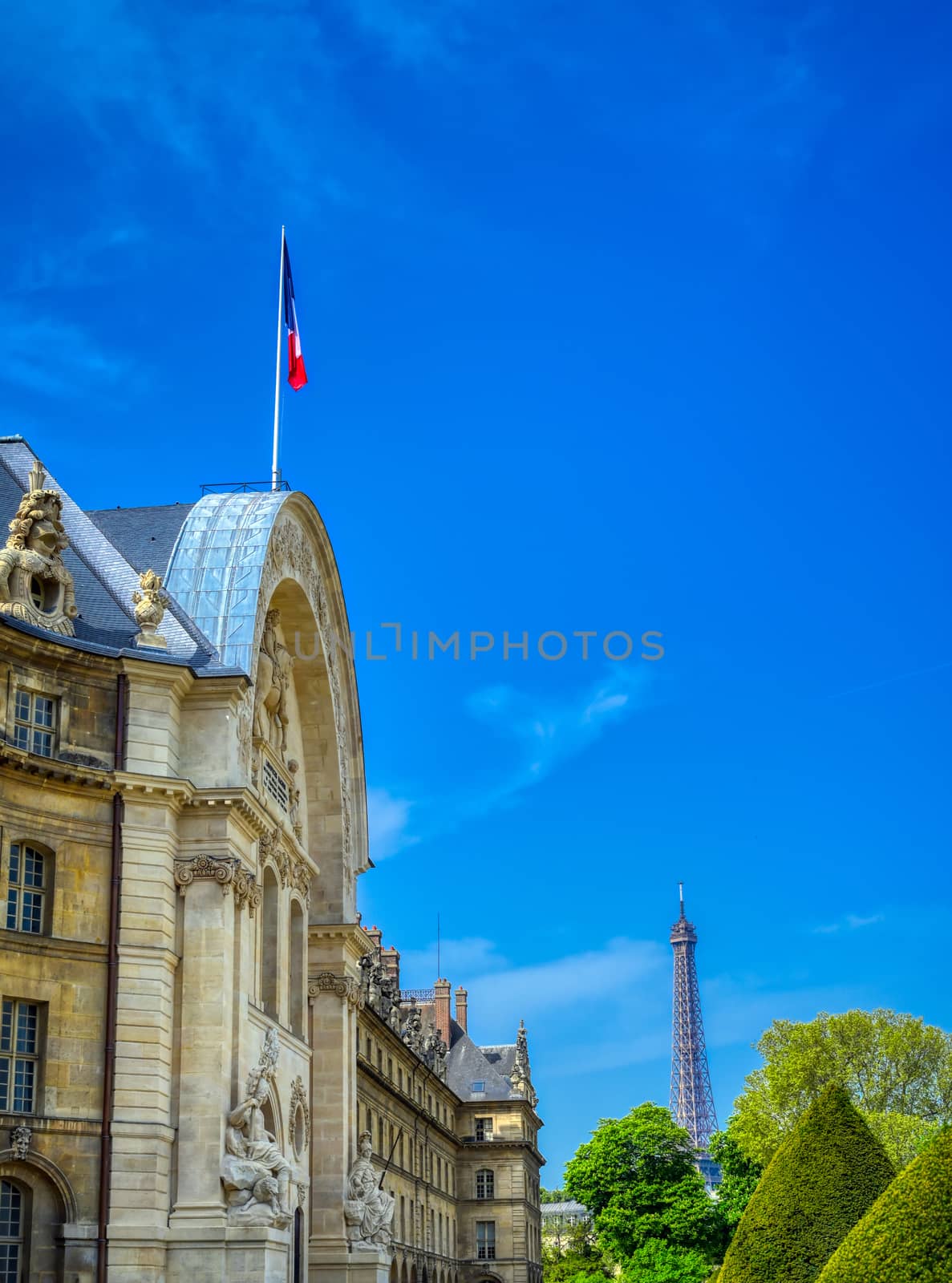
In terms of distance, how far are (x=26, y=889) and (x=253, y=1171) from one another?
7.60 meters

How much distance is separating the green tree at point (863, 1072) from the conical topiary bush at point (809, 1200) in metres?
42.3

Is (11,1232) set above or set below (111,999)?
below

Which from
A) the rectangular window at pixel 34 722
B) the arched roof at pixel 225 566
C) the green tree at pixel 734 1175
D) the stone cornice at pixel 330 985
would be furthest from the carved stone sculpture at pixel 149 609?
the green tree at pixel 734 1175

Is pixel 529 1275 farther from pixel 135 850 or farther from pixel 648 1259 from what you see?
pixel 135 850

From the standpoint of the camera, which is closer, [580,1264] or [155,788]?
[155,788]

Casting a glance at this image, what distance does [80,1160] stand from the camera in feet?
105

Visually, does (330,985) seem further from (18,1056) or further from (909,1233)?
(909,1233)

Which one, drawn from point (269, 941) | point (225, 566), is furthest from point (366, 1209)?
point (225, 566)

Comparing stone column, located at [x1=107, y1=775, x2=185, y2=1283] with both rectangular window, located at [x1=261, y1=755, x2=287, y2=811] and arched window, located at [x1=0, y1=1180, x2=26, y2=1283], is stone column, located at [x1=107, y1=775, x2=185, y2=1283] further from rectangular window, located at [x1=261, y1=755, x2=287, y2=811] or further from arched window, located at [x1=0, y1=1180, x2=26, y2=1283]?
rectangular window, located at [x1=261, y1=755, x2=287, y2=811]

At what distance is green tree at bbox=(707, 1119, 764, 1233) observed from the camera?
292 feet

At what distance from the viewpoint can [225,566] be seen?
40.8m

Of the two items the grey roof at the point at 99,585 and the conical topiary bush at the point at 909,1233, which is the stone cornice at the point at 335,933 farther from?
the conical topiary bush at the point at 909,1233

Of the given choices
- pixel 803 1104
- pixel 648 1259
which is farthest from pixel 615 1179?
pixel 803 1104

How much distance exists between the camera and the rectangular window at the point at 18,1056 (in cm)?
3159
